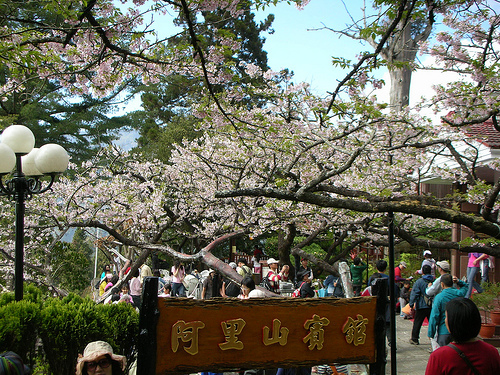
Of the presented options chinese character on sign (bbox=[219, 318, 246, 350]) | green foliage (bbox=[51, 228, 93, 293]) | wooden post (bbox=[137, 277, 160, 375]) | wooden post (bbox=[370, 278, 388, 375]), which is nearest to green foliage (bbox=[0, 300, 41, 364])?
wooden post (bbox=[137, 277, 160, 375])

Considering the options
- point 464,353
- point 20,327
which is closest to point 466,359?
point 464,353

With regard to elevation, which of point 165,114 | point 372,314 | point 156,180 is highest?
point 165,114

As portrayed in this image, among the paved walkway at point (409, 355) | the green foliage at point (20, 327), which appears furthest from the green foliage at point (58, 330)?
the paved walkway at point (409, 355)

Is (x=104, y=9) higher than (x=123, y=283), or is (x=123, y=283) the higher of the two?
(x=104, y=9)

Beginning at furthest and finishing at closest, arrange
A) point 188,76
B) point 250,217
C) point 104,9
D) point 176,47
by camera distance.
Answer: point 250,217
point 188,76
point 176,47
point 104,9

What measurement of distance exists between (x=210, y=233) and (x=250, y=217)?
3445 millimetres

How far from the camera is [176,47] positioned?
568 centimetres

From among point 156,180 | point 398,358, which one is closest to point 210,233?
point 156,180

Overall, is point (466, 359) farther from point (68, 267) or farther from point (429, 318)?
point (68, 267)

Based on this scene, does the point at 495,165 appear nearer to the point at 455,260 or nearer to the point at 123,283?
the point at 455,260

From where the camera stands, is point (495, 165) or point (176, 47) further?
point (495, 165)

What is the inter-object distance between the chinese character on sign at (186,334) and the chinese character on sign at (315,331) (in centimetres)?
84

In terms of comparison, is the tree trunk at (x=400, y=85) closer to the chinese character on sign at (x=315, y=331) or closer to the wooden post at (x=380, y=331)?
the wooden post at (x=380, y=331)

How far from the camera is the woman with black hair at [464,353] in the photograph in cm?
277
